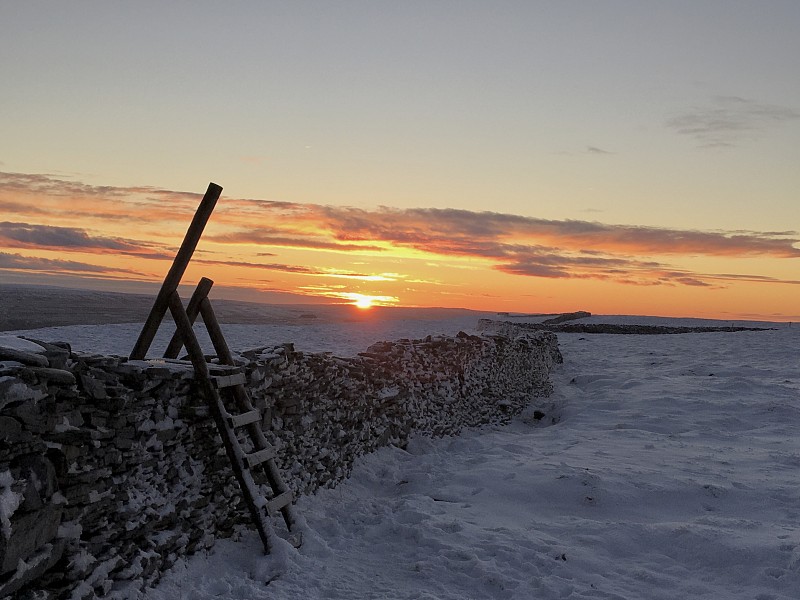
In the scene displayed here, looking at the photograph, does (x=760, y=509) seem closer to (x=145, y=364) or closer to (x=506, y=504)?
(x=506, y=504)

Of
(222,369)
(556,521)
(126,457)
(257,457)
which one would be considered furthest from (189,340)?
(556,521)

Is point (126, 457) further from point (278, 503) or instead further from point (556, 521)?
point (556, 521)

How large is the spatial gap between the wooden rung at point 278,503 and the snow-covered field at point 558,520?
0.41 m

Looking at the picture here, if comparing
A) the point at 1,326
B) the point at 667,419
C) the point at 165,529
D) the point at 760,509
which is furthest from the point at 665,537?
the point at 1,326

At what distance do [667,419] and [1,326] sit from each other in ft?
87.9

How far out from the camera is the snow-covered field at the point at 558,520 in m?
6.28

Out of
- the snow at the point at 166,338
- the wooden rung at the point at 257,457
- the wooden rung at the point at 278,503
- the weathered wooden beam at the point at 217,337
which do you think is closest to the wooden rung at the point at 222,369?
the weathered wooden beam at the point at 217,337

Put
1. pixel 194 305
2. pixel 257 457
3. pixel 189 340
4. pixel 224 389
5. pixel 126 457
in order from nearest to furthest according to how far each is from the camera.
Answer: pixel 126 457 < pixel 189 340 < pixel 257 457 < pixel 224 389 < pixel 194 305

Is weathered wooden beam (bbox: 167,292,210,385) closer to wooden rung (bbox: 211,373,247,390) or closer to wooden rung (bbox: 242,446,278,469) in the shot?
wooden rung (bbox: 211,373,247,390)

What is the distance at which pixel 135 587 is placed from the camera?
5.23m

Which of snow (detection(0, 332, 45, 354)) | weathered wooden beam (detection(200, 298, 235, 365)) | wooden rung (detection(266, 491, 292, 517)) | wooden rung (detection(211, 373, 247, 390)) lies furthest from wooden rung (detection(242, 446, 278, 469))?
snow (detection(0, 332, 45, 354))

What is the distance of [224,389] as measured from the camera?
6.84 meters

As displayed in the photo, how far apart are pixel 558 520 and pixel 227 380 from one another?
16.1ft

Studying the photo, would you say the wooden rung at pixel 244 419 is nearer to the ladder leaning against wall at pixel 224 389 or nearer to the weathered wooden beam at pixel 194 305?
the ladder leaning against wall at pixel 224 389
